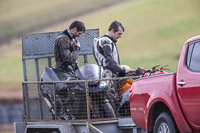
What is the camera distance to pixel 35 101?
11289 millimetres

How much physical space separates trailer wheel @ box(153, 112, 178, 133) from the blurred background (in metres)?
60.7

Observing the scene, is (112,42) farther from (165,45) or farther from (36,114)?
(165,45)

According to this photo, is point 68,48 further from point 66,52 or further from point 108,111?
point 108,111

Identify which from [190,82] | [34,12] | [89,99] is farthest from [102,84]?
[34,12]

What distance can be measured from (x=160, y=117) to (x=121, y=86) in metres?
1.95

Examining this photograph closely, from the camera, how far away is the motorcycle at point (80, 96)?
10.2m

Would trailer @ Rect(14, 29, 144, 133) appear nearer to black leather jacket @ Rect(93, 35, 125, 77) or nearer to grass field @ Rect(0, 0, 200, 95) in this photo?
black leather jacket @ Rect(93, 35, 125, 77)

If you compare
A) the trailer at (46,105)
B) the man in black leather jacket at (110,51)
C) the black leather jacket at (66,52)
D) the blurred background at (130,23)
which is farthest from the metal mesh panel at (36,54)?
the blurred background at (130,23)

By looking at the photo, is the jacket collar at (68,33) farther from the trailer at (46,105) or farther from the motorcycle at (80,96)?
the trailer at (46,105)

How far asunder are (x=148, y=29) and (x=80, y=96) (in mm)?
92967

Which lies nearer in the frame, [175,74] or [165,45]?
[175,74]

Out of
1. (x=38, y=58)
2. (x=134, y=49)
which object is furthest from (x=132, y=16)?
(x=38, y=58)

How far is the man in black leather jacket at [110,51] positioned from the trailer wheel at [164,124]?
2221mm

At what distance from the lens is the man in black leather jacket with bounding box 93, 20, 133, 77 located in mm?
10602
